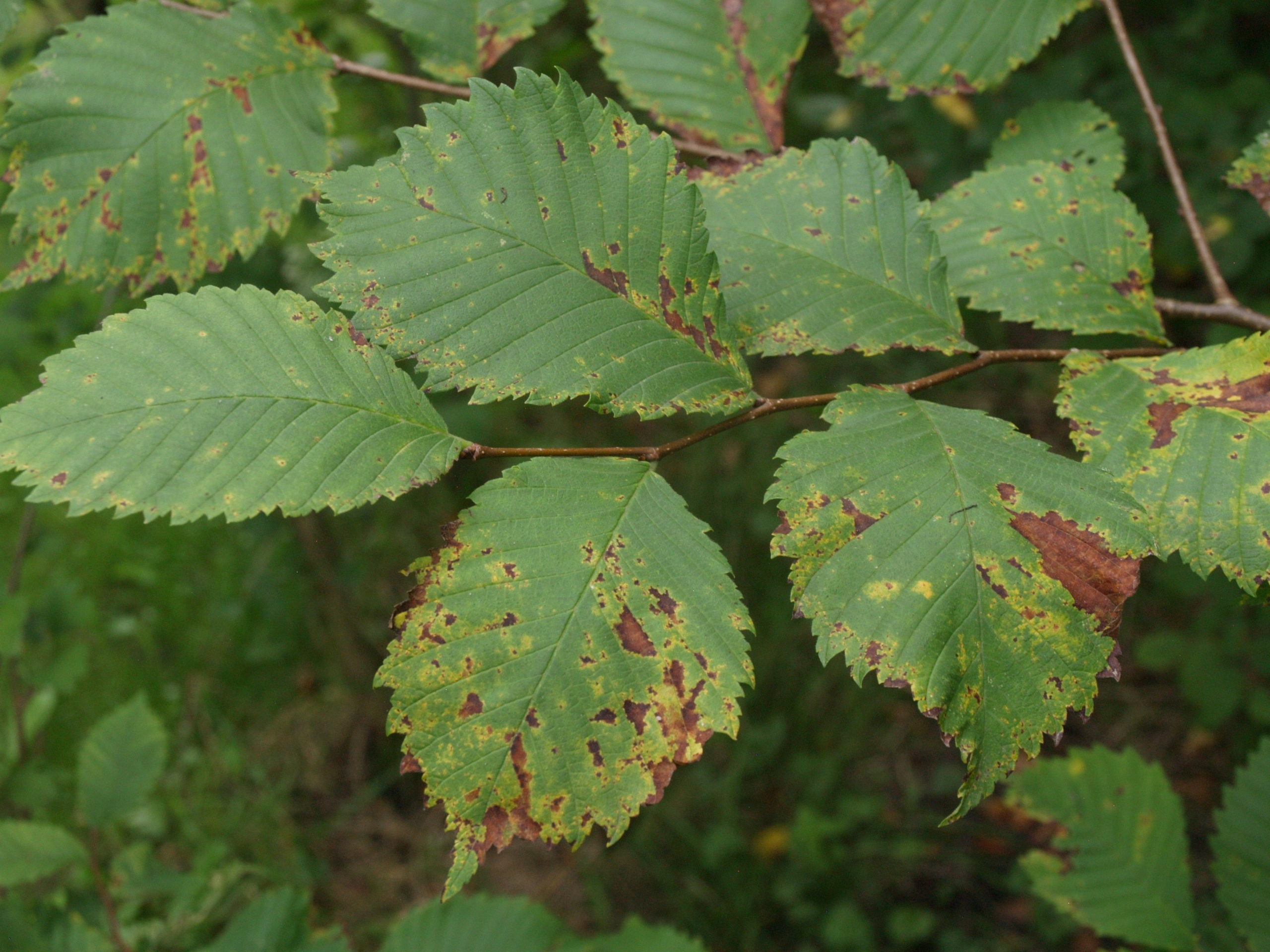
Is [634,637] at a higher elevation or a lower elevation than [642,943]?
higher

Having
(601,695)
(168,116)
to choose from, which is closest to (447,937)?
(601,695)

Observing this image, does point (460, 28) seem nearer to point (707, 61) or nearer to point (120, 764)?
point (707, 61)

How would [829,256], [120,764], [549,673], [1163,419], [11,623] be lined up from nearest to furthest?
[549,673] < [1163,419] < [829,256] < [11,623] < [120,764]

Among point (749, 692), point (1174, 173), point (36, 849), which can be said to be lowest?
point (749, 692)

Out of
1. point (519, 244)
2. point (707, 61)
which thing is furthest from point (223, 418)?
point (707, 61)

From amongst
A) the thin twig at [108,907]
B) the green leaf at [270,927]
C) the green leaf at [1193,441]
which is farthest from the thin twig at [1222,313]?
the thin twig at [108,907]
